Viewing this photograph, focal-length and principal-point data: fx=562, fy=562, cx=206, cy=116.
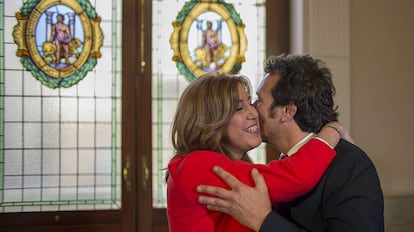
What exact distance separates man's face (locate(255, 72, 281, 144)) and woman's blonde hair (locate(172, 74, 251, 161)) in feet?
0.54

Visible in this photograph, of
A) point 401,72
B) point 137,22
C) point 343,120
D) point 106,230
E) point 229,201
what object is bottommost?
point 106,230

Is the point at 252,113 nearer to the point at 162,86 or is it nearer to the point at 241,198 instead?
the point at 241,198

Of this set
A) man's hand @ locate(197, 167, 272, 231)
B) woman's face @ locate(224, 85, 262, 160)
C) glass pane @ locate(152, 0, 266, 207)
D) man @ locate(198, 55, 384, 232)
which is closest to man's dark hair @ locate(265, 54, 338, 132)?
man @ locate(198, 55, 384, 232)

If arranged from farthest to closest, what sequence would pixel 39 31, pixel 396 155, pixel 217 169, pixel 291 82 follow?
pixel 396 155 → pixel 39 31 → pixel 291 82 → pixel 217 169

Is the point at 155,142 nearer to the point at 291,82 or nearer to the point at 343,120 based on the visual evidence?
the point at 343,120

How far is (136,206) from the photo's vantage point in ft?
10.2

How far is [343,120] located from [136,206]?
4.11 feet

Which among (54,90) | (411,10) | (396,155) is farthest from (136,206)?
(411,10)

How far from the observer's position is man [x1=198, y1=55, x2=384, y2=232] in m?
1.58

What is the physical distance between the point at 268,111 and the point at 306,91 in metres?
0.15

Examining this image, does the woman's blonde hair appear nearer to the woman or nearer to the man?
the woman

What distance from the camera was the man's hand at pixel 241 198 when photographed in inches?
62.0

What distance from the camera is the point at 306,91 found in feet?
5.94

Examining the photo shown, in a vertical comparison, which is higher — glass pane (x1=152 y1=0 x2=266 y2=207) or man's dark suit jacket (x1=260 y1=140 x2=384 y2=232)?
glass pane (x1=152 y1=0 x2=266 y2=207)
